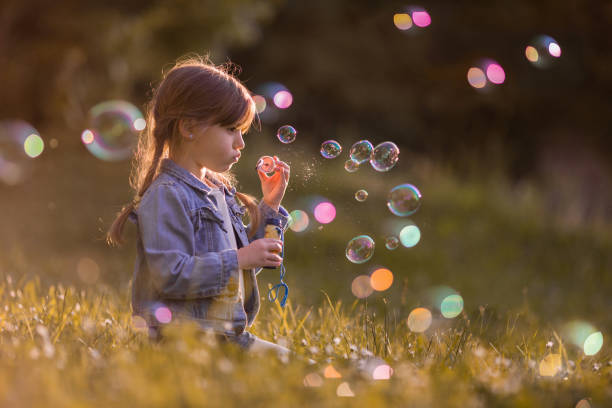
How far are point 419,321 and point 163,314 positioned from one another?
171 cm

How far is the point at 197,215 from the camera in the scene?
2.81 m

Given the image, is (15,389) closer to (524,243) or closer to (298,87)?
(524,243)

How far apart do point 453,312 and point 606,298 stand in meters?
2.55

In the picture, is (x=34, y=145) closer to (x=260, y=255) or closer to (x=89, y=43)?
(x=89, y=43)

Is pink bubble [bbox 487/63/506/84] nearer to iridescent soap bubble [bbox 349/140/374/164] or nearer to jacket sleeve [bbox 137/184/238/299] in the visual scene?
iridescent soap bubble [bbox 349/140/374/164]

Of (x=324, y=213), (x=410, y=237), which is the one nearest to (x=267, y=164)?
(x=410, y=237)

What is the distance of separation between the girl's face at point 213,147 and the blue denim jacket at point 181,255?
99 millimetres

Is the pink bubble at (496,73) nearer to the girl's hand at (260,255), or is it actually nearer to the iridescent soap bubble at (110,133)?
the iridescent soap bubble at (110,133)

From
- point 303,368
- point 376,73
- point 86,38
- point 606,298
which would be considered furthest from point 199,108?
point 376,73

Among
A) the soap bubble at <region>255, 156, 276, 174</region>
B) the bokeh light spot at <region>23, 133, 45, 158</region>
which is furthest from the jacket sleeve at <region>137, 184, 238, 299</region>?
the bokeh light spot at <region>23, 133, 45, 158</region>

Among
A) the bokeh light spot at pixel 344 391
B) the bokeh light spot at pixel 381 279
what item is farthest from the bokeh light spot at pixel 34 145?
the bokeh light spot at pixel 344 391

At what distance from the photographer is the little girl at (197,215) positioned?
2.66 m

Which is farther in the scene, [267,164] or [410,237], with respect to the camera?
[410,237]

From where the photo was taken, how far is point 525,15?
13.2 metres
